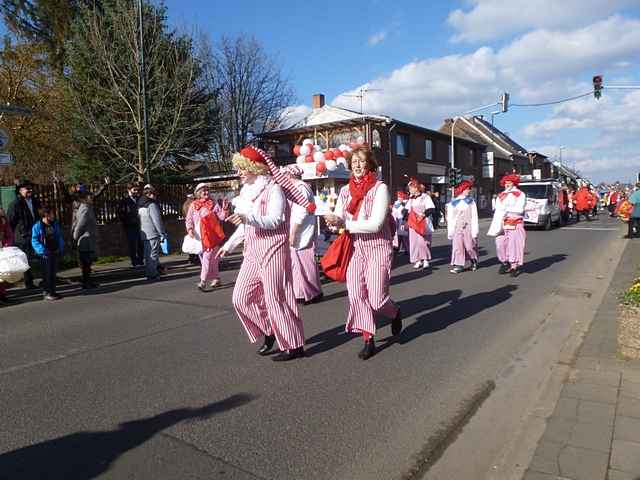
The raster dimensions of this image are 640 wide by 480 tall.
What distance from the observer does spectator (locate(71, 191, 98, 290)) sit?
9.20 m

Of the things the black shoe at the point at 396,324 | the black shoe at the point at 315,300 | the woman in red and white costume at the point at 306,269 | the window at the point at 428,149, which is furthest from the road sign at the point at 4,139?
the window at the point at 428,149

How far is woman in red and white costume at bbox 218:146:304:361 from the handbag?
411 millimetres

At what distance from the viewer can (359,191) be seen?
467 cm

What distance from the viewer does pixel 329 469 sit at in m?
2.86

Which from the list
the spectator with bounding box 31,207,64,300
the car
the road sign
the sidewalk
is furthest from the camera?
the car

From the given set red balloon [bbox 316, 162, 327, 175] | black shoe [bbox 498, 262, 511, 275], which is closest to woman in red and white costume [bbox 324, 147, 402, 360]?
red balloon [bbox 316, 162, 327, 175]

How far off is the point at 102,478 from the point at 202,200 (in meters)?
6.45

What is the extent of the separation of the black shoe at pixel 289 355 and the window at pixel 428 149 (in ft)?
105

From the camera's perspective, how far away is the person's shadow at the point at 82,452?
9.23 feet

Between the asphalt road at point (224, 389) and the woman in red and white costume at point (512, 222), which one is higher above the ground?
the woman in red and white costume at point (512, 222)

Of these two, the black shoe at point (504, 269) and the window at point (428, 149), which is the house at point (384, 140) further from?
the black shoe at point (504, 269)

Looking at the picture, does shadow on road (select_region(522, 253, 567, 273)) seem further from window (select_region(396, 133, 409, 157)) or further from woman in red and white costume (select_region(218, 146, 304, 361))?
window (select_region(396, 133, 409, 157))

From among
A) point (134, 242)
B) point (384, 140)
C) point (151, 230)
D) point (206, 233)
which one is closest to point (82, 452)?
point (206, 233)

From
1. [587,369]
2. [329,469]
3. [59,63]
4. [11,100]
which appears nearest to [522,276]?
[587,369]
